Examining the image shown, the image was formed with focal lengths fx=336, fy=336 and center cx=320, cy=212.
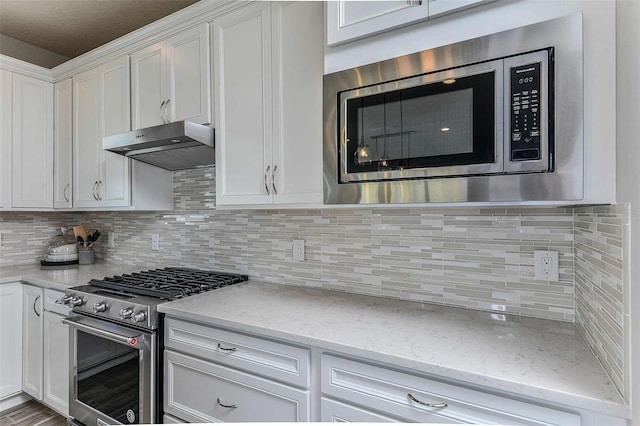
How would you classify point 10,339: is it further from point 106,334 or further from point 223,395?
point 223,395

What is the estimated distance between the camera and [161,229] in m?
2.49

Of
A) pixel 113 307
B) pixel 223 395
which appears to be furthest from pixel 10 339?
pixel 223 395

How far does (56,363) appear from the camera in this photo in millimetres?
2129

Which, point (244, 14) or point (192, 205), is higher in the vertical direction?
point (244, 14)

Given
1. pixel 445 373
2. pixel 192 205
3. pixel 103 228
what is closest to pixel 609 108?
pixel 445 373

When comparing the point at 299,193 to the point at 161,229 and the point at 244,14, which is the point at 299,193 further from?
the point at 161,229

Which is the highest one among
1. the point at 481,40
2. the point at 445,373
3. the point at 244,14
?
the point at 244,14

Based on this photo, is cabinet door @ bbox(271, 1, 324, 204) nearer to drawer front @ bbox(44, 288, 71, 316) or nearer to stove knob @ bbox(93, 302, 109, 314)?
stove knob @ bbox(93, 302, 109, 314)

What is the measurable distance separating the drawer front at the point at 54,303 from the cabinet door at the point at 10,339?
0.98 feet

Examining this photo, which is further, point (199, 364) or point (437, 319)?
point (199, 364)

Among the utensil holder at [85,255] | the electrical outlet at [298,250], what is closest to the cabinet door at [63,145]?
the utensil holder at [85,255]

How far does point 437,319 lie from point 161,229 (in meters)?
2.04

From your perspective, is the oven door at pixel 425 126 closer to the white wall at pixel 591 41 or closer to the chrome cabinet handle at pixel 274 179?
the white wall at pixel 591 41

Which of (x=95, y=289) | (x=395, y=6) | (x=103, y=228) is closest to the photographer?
(x=395, y=6)
